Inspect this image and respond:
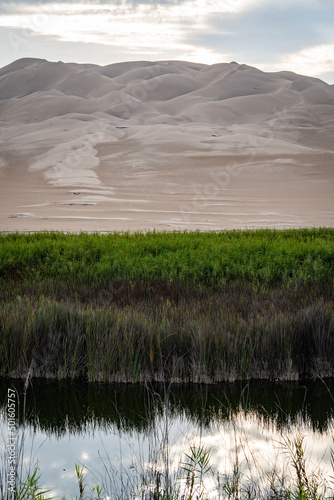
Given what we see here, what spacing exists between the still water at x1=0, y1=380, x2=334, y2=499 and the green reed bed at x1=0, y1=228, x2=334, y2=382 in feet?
0.68

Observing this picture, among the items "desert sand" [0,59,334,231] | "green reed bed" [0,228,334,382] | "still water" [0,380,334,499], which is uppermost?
"desert sand" [0,59,334,231]

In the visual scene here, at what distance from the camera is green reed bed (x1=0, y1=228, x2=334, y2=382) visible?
609 centimetres

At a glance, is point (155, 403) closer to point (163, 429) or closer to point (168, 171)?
point (163, 429)

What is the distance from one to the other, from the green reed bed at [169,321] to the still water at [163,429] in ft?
0.68

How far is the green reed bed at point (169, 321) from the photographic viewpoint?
609 cm

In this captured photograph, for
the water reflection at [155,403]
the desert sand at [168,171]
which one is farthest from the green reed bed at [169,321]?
the desert sand at [168,171]

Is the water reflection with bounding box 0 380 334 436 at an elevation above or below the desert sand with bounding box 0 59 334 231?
below

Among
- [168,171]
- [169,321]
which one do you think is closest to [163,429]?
[169,321]

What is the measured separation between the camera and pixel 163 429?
5066 mm

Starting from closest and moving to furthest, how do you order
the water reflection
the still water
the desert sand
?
1. the still water
2. the water reflection
3. the desert sand

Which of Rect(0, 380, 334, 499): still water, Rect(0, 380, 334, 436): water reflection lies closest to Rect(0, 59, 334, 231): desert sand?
Rect(0, 380, 334, 436): water reflection

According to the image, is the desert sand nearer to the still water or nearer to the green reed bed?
the green reed bed

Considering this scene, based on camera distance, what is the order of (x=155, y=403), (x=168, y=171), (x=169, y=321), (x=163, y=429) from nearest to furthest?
1. (x=163, y=429)
2. (x=155, y=403)
3. (x=169, y=321)
4. (x=168, y=171)

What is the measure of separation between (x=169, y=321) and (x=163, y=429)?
1.63 meters
